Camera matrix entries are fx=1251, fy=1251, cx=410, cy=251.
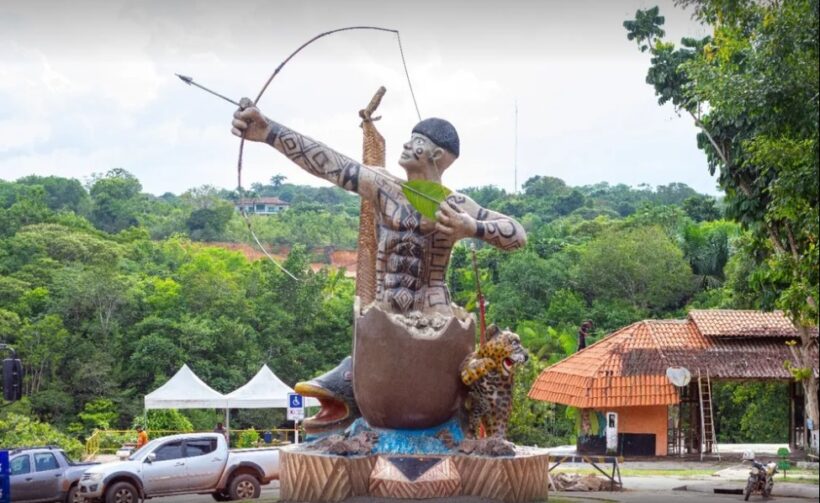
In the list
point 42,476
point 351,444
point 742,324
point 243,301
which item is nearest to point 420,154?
point 351,444

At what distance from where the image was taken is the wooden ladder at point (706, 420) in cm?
2864

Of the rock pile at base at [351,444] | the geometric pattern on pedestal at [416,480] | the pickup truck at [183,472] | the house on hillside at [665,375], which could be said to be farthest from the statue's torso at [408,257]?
the house on hillside at [665,375]

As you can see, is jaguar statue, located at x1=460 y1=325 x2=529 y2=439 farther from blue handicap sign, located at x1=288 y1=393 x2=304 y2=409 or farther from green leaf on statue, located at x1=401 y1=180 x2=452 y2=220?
blue handicap sign, located at x1=288 y1=393 x2=304 y2=409

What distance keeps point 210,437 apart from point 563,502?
6.95 m

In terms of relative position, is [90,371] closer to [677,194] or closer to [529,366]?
[529,366]

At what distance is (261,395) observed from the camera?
2842 cm

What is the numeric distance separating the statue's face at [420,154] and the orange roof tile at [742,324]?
52.8 ft

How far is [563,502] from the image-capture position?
15023mm

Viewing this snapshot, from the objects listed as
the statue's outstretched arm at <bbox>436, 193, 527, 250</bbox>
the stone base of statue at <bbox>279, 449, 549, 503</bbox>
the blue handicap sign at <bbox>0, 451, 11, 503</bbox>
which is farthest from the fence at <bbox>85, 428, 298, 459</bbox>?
the statue's outstretched arm at <bbox>436, 193, 527, 250</bbox>

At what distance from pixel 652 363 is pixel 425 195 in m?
15.9

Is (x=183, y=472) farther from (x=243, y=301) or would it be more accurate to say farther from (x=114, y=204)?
(x=114, y=204)

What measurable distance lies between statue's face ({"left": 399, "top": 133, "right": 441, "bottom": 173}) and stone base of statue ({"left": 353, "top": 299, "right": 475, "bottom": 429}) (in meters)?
1.82

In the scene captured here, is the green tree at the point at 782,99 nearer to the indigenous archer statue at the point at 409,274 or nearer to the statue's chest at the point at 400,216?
the indigenous archer statue at the point at 409,274

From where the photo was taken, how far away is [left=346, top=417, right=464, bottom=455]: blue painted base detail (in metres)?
14.1
